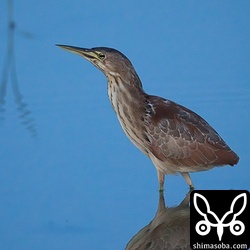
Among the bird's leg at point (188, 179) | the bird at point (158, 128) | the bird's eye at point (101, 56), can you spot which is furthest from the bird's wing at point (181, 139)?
the bird's eye at point (101, 56)

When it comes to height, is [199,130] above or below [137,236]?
above

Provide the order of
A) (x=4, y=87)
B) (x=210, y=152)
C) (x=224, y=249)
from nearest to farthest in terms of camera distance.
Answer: (x=224, y=249), (x=210, y=152), (x=4, y=87)

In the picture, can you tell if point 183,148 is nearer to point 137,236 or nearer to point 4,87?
point 137,236

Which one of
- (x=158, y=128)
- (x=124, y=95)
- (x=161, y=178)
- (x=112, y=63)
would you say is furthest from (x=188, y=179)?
(x=112, y=63)

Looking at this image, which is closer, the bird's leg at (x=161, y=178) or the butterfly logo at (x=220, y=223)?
the butterfly logo at (x=220, y=223)

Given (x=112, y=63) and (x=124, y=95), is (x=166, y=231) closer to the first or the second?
(x=124, y=95)

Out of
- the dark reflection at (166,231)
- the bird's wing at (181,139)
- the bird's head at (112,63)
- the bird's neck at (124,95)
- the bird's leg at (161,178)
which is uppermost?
the bird's head at (112,63)

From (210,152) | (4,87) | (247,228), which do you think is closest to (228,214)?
(247,228)

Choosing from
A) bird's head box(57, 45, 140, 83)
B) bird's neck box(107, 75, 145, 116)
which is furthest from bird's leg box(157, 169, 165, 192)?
bird's head box(57, 45, 140, 83)

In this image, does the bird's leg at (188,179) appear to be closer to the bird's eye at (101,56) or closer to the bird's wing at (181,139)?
the bird's wing at (181,139)

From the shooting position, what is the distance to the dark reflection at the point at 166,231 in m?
6.66

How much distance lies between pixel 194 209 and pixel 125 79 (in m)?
1.03

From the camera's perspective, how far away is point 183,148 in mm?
7441

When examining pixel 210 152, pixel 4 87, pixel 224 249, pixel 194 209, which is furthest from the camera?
pixel 4 87
